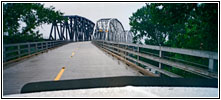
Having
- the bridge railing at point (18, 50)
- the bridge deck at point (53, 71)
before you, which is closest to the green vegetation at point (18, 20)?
the bridge railing at point (18, 50)

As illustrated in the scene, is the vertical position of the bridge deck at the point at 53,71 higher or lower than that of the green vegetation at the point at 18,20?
lower

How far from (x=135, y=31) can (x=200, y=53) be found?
139 ft

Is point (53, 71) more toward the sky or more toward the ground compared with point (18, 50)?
more toward the ground

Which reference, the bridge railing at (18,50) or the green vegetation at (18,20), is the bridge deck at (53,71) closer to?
the bridge railing at (18,50)

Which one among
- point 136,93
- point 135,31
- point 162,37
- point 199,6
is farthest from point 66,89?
point 135,31

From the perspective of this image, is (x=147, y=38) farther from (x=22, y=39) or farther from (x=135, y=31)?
(x=22, y=39)

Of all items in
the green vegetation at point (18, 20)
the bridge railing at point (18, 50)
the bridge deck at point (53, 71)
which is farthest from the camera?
the green vegetation at point (18, 20)

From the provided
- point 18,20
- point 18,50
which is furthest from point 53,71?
point 18,20

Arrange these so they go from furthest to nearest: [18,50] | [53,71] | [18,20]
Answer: [18,20] < [18,50] < [53,71]

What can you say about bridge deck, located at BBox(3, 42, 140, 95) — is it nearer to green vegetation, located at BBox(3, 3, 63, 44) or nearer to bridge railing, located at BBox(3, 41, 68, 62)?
bridge railing, located at BBox(3, 41, 68, 62)

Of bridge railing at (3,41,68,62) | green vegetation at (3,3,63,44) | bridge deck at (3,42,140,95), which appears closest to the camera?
bridge deck at (3,42,140,95)

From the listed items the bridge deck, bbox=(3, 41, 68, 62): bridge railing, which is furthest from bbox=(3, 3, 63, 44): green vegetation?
the bridge deck

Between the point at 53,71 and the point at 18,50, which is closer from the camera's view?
the point at 53,71

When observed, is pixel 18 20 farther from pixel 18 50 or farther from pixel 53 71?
pixel 53 71
